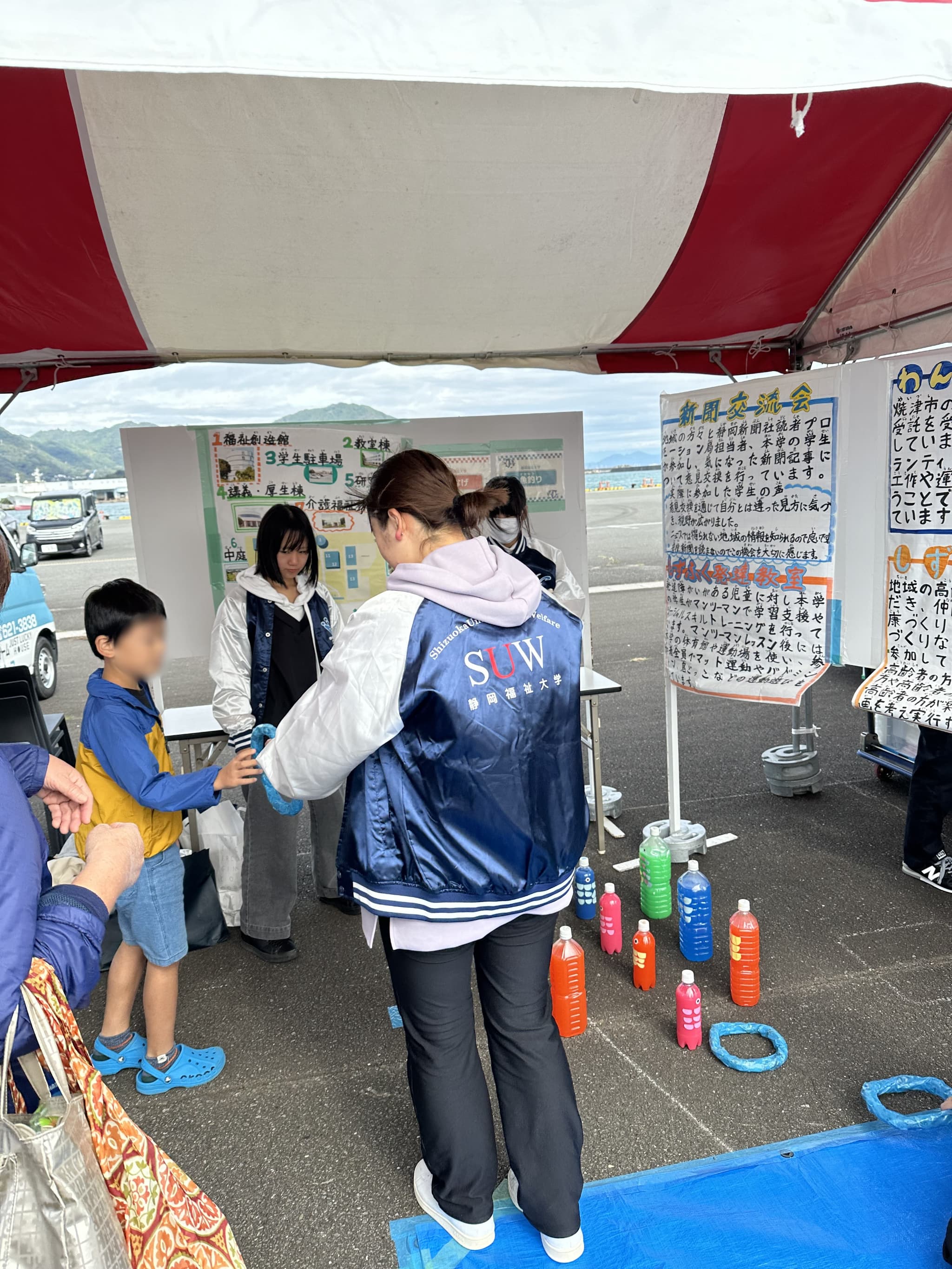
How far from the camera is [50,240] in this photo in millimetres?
2709

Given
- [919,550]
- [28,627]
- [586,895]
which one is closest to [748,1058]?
[586,895]

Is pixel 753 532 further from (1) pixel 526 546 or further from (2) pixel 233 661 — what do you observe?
(2) pixel 233 661

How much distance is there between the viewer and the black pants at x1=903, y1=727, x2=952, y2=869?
3.28 meters

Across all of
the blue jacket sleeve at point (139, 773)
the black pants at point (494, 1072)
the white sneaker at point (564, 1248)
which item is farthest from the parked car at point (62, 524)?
the white sneaker at point (564, 1248)

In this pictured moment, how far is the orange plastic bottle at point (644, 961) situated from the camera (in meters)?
2.76

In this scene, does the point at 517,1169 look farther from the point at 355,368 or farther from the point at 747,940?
the point at 355,368

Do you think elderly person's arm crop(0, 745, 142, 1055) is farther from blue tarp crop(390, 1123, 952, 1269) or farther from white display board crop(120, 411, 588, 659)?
white display board crop(120, 411, 588, 659)

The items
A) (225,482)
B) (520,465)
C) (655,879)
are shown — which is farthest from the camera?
(520,465)

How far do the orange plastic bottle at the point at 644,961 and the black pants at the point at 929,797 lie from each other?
1.30 m

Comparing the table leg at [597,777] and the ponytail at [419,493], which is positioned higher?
the ponytail at [419,493]

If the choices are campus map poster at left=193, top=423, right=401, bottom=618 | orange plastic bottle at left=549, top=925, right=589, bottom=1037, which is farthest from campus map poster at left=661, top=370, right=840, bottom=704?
campus map poster at left=193, top=423, right=401, bottom=618

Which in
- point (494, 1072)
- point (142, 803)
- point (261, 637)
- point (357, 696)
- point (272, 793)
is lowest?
point (494, 1072)

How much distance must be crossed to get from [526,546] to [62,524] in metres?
18.1

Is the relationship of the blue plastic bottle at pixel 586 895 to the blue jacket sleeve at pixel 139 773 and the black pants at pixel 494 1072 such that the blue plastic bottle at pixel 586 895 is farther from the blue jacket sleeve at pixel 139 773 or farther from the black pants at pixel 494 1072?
the blue jacket sleeve at pixel 139 773
